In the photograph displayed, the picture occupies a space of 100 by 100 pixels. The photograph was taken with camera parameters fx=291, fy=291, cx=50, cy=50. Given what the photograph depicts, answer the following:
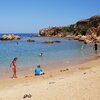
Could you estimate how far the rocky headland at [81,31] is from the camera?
3581 inches

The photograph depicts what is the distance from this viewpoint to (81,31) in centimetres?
10981

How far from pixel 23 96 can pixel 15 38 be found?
3893 inches

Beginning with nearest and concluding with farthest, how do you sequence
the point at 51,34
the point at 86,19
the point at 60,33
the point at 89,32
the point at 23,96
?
1. the point at 23,96
2. the point at 89,32
3. the point at 86,19
4. the point at 60,33
5. the point at 51,34

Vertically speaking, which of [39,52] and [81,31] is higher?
[81,31]

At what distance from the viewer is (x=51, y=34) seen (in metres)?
152

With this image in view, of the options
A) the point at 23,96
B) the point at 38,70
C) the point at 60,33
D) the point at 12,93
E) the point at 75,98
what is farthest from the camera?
the point at 60,33

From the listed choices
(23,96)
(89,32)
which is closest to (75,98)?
(23,96)

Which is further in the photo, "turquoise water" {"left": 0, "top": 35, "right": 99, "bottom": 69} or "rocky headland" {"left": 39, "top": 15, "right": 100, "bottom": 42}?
"rocky headland" {"left": 39, "top": 15, "right": 100, "bottom": 42}

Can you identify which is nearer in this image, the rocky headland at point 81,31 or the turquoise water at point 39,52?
the turquoise water at point 39,52

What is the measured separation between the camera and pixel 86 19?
124625 millimetres

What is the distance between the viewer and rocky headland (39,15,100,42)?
9096 centimetres

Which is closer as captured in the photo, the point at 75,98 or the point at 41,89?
the point at 75,98

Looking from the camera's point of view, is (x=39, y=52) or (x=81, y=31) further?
(x=81, y=31)

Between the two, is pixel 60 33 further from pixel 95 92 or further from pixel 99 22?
pixel 95 92
